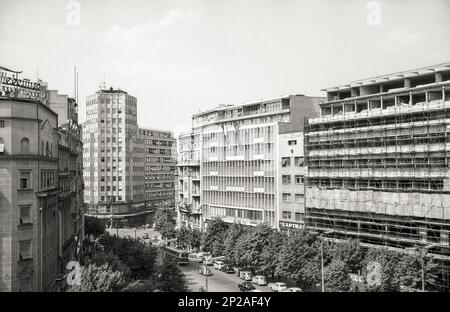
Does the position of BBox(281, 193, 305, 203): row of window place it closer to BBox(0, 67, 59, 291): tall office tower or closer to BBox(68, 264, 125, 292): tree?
BBox(0, 67, 59, 291): tall office tower

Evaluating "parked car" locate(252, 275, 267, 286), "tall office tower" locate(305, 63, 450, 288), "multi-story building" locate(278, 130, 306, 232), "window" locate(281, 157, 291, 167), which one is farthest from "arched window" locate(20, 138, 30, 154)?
"window" locate(281, 157, 291, 167)

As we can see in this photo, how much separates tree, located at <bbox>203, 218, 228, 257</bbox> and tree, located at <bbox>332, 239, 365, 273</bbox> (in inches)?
777

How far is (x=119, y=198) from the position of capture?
11400 centimetres

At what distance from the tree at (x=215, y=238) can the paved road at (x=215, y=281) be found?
133 inches

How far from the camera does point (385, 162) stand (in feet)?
172

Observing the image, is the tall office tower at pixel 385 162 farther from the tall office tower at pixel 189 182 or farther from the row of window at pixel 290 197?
the tall office tower at pixel 189 182

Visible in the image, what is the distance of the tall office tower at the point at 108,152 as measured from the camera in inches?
4414

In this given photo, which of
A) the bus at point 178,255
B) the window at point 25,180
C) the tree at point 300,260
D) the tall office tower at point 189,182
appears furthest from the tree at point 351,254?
the tall office tower at point 189,182

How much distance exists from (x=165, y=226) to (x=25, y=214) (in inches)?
2099

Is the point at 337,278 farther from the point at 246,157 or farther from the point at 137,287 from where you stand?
the point at 246,157

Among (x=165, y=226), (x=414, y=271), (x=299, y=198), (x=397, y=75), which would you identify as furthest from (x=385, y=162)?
(x=165, y=226)

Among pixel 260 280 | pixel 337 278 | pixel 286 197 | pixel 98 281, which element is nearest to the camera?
pixel 98 281

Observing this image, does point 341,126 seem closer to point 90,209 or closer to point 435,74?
point 435,74

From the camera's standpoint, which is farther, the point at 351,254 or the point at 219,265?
the point at 219,265
